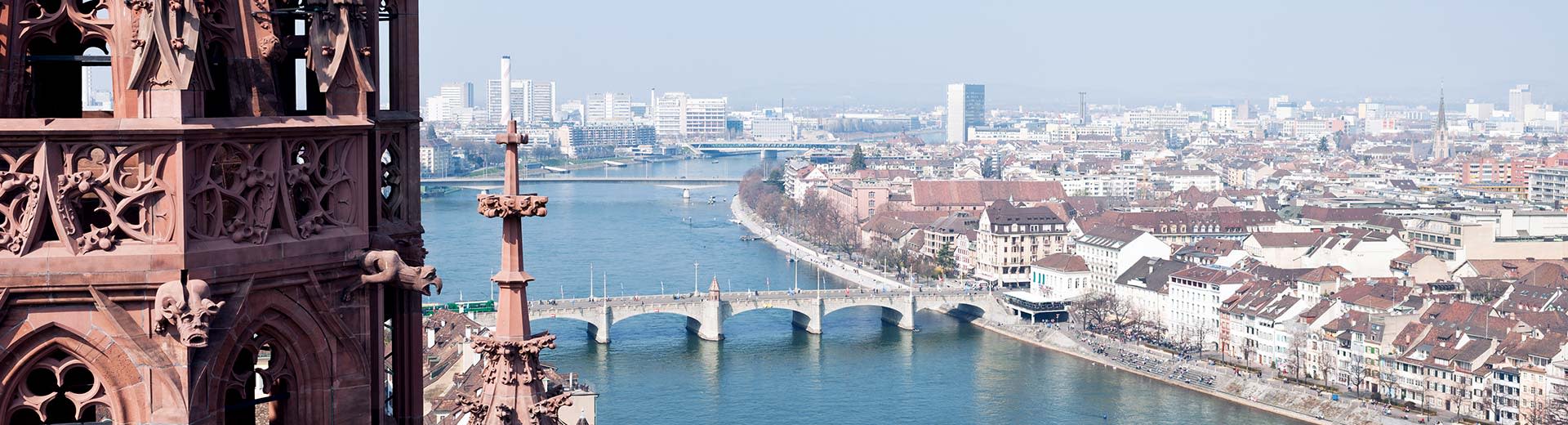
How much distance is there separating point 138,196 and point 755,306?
26.0 metres

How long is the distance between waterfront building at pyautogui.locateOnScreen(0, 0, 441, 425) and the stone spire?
5.9 inches

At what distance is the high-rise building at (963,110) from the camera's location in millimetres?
115812

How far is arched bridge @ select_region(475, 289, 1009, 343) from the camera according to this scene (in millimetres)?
25359

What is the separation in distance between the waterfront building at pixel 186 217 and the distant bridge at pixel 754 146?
8568 centimetres

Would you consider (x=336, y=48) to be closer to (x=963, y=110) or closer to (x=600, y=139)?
(x=600, y=139)

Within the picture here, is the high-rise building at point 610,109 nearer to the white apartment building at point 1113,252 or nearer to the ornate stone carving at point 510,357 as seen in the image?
the white apartment building at point 1113,252

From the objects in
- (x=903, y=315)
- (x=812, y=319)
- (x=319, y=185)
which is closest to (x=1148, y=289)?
(x=903, y=315)

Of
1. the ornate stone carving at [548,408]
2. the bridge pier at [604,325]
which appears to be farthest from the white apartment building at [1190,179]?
the ornate stone carving at [548,408]

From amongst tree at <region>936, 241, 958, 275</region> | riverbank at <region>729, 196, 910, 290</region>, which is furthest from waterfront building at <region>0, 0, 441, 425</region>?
tree at <region>936, 241, 958, 275</region>

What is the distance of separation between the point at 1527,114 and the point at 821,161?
72544mm

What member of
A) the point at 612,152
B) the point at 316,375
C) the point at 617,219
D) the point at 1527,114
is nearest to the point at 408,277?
the point at 316,375

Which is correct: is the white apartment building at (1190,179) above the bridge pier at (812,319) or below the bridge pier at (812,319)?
above

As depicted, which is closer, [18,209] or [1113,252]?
[18,209]

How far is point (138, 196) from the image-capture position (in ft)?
5.86
